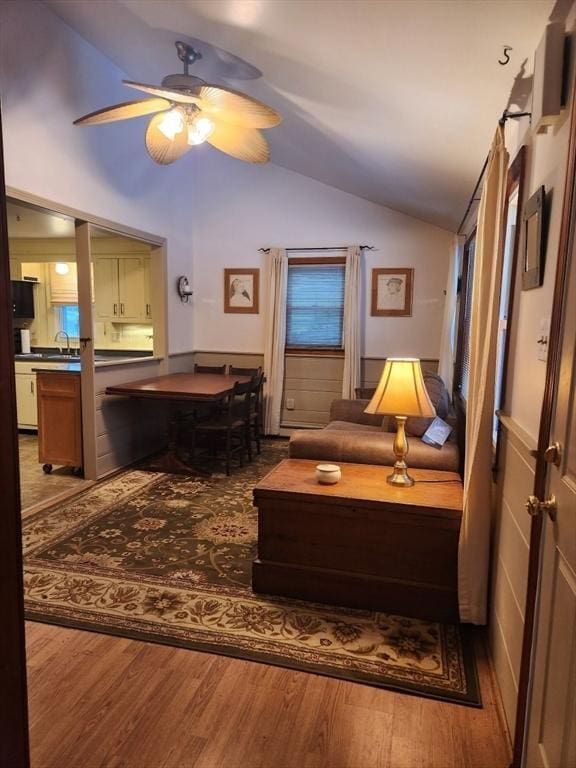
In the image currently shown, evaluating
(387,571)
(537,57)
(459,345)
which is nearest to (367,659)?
(387,571)

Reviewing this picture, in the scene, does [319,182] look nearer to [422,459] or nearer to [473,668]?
[422,459]

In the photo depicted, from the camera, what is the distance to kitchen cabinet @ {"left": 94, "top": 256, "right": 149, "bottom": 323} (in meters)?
5.84

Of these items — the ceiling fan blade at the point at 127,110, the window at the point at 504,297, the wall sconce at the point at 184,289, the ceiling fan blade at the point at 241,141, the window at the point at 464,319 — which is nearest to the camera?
the window at the point at 504,297

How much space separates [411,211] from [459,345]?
5.57 feet

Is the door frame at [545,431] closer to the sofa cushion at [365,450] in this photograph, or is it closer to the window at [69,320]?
the sofa cushion at [365,450]

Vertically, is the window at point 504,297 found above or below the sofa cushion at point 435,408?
above

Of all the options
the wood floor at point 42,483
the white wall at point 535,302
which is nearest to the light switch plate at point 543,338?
the white wall at point 535,302

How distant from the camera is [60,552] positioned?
288 cm

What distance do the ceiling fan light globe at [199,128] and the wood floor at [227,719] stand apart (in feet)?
9.32

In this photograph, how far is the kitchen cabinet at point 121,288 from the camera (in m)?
5.84

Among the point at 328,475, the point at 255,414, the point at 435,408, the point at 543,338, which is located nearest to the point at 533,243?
the point at 543,338

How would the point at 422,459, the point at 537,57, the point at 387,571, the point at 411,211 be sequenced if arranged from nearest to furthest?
the point at 537,57 → the point at 387,571 → the point at 422,459 → the point at 411,211

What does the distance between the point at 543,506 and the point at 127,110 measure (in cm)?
292

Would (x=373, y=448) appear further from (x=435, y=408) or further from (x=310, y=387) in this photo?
(x=310, y=387)
